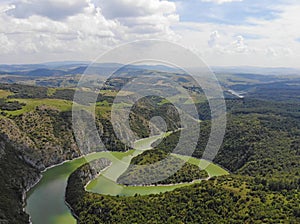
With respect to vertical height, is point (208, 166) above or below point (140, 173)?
below

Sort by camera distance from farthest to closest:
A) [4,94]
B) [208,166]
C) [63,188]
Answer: [4,94]
[208,166]
[63,188]

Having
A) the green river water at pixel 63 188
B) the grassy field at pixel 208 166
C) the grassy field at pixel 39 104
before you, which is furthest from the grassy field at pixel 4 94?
the grassy field at pixel 208 166

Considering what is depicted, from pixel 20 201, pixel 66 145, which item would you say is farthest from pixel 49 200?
pixel 66 145

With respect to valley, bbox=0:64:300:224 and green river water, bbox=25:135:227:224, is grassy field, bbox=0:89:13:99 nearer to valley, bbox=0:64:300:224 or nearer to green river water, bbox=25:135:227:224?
valley, bbox=0:64:300:224

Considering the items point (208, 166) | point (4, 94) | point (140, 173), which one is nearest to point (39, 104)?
point (4, 94)

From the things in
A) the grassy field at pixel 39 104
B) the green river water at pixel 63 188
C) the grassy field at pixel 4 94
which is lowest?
the green river water at pixel 63 188

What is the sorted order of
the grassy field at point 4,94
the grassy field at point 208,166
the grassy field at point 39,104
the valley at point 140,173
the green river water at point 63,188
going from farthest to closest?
the grassy field at point 4,94 < the grassy field at point 39,104 < the grassy field at point 208,166 < the green river water at point 63,188 < the valley at point 140,173

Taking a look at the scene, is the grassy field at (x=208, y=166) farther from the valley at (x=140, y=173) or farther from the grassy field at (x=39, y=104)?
the grassy field at (x=39, y=104)

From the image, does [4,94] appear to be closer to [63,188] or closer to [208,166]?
[63,188]

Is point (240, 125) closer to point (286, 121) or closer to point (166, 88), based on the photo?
point (286, 121)

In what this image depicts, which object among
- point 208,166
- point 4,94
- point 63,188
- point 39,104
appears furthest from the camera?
point 4,94

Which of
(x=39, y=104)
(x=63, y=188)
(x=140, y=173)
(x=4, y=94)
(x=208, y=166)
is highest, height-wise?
(x=4, y=94)
